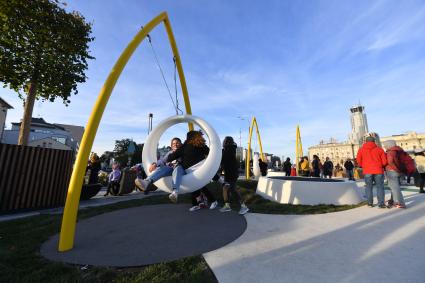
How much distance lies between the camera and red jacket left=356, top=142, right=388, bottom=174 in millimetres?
5863

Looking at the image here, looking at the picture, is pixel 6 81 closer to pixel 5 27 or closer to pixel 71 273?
pixel 5 27

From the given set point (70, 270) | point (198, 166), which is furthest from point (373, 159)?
point (70, 270)

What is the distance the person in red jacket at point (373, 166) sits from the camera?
5.78 m

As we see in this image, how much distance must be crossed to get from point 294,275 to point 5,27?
12.2m

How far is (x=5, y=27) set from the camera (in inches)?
343

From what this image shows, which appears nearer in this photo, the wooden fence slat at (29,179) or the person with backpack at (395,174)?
the person with backpack at (395,174)

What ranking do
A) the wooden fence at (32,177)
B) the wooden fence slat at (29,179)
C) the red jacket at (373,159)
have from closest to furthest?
the red jacket at (373,159)
the wooden fence at (32,177)
the wooden fence slat at (29,179)

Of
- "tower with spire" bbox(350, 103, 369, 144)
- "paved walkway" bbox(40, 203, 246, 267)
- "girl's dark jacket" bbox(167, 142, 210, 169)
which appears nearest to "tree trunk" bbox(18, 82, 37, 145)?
"paved walkway" bbox(40, 203, 246, 267)

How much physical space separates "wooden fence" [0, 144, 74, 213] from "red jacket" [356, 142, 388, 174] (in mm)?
9636

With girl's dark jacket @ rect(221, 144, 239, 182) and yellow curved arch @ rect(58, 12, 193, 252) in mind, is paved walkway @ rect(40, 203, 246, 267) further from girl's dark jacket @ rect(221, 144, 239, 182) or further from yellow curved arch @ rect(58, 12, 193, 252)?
girl's dark jacket @ rect(221, 144, 239, 182)

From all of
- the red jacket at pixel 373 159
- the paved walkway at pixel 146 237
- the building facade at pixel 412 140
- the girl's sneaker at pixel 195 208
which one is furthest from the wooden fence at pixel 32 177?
the building facade at pixel 412 140

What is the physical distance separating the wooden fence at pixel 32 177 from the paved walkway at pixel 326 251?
6.93 meters

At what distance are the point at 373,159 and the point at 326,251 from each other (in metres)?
3.99

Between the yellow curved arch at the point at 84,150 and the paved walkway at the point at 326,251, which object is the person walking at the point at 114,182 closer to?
the yellow curved arch at the point at 84,150
